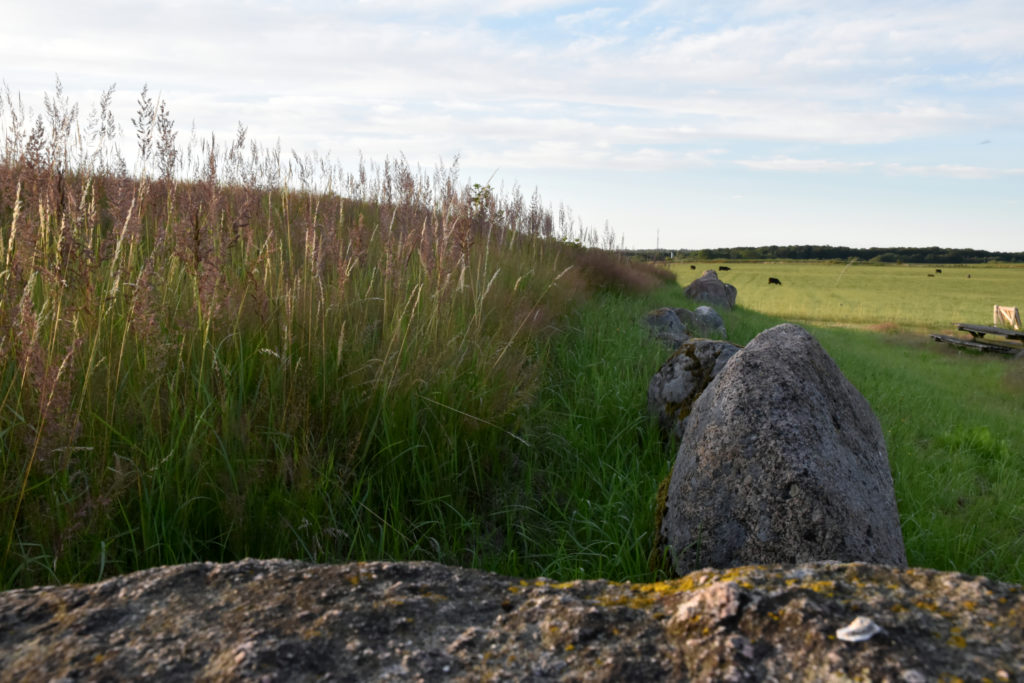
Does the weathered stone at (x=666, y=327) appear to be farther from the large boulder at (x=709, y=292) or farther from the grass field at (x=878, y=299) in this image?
the grass field at (x=878, y=299)

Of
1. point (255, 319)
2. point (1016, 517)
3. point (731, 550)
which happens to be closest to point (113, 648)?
point (731, 550)

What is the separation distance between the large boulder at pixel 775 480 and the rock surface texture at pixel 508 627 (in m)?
1.25

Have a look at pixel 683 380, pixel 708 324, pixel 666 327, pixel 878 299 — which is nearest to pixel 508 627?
pixel 683 380

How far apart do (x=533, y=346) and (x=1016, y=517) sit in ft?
10.9

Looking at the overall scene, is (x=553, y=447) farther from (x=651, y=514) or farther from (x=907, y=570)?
(x=907, y=570)

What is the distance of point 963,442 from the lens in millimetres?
5809

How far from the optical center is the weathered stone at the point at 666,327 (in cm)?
713

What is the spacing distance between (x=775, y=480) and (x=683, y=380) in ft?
6.55

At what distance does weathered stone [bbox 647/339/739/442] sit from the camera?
4.26m

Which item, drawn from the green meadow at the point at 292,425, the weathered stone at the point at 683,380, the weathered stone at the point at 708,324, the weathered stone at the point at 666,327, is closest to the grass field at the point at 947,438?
the green meadow at the point at 292,425

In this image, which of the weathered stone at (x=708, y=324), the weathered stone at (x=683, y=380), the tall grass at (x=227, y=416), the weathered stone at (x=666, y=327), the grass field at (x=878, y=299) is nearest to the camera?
the tall grass at (x=227, y=416)

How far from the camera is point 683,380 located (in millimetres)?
4383


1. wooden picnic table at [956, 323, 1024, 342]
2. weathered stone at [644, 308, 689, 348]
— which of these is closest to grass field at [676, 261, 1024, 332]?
wooden picnic table at [956, 323, 1024, 342]

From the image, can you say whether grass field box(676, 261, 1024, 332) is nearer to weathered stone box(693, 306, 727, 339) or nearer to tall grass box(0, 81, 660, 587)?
weathered stone box(693, 306, 727, 339)
